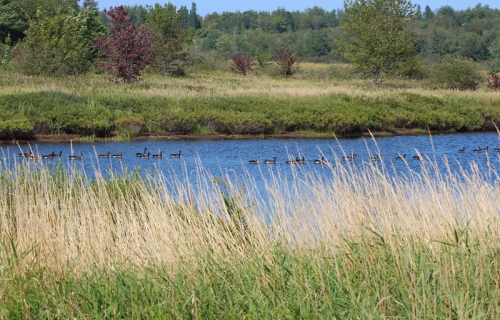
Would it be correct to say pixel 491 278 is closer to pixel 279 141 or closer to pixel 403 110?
pixel 279 141

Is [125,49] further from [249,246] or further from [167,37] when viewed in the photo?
[249,246]

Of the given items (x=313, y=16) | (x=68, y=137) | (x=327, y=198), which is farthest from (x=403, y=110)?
(x=313, y=16)

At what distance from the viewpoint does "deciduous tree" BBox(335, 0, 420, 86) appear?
4344cm

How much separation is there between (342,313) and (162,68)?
42.7 meters

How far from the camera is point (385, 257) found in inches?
227

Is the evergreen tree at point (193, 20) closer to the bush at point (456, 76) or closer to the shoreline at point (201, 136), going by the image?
the bush at point (456, 76)

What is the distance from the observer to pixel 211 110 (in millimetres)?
27547

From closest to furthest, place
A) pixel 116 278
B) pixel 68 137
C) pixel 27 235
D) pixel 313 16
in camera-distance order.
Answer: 1. pixel 116 278
2. pixel 27 235
3. pixel 68 137
4. pixel 313 16

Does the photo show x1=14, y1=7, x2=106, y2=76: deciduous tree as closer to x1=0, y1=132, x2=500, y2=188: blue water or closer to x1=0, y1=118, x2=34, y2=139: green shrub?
x1=0, y1=118, x2=34, y2=139: green shrub

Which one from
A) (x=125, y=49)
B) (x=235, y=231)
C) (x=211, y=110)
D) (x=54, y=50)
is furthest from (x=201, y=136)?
(x=235, y=231)

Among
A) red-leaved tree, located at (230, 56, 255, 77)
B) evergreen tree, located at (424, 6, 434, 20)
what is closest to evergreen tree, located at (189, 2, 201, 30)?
evergreen tree, located at (424, 6, 434, 20)

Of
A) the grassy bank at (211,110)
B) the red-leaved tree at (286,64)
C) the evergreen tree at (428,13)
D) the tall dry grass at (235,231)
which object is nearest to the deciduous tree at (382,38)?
the red-leaved tree at (286,64)

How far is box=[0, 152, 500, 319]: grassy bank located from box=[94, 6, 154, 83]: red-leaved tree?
1128 inches

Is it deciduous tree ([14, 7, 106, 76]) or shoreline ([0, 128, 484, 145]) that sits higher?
deciduous tree ([14, 7, 106, 76])
